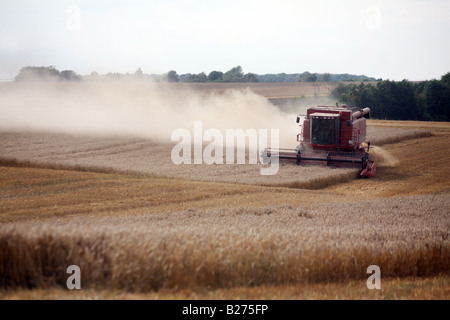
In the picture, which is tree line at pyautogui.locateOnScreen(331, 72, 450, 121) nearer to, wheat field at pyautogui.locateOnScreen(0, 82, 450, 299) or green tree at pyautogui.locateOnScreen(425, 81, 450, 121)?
green tree at pyautogui.locateOnScreen(425, 81, 450, 121)

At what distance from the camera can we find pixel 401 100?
68.6 metres

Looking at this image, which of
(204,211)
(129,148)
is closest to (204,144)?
(129,148)

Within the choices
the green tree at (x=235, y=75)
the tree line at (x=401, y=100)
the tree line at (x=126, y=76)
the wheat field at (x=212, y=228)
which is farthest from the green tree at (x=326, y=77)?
the wheat field at (x=212, y=228)

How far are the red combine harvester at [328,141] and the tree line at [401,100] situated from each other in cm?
4272

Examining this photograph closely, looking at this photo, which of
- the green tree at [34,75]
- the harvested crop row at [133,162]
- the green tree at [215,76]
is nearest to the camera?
the harvested crop row at [133,162]

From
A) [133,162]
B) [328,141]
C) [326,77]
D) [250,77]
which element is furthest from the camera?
[250,77]

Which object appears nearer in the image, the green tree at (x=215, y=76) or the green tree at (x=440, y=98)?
the green tree at (x=440, y=98)

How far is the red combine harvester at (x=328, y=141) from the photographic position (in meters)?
25.8

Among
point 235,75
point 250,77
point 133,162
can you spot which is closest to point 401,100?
point 133,162

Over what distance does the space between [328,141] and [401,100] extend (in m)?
46.6

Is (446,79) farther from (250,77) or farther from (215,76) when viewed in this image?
(250,77)

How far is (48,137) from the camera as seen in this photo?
33.5m

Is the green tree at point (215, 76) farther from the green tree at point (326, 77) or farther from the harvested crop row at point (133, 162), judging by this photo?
the harvested crop row at point (133, 162)
